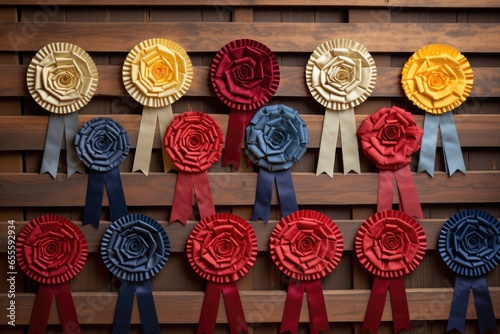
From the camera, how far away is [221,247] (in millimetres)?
2293

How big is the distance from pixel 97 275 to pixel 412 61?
1.56 metres

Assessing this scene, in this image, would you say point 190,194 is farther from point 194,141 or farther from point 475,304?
point 475,304

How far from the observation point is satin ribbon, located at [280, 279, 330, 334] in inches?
90.7

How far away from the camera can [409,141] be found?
2314mm

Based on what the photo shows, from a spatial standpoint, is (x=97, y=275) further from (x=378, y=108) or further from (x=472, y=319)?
(x=472, y=319)

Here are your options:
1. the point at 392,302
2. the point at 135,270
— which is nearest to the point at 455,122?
the point at 392,302

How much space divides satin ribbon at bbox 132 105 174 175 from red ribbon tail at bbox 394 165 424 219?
939 mm

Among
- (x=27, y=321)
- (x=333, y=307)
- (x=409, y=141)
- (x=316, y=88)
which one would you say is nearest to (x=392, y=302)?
(x=333, y=307)

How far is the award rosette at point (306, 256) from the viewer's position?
230cm

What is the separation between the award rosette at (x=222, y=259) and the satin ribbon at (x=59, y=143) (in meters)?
0.56

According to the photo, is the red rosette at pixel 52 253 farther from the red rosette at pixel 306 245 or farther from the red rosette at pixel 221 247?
the red rosette at pixel 306 245

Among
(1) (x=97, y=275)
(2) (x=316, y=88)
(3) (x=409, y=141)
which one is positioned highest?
(2) (x=316, y=88)

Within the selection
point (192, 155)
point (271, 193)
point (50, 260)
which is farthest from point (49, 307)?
point (271, 193)

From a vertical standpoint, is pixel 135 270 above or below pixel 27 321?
above
